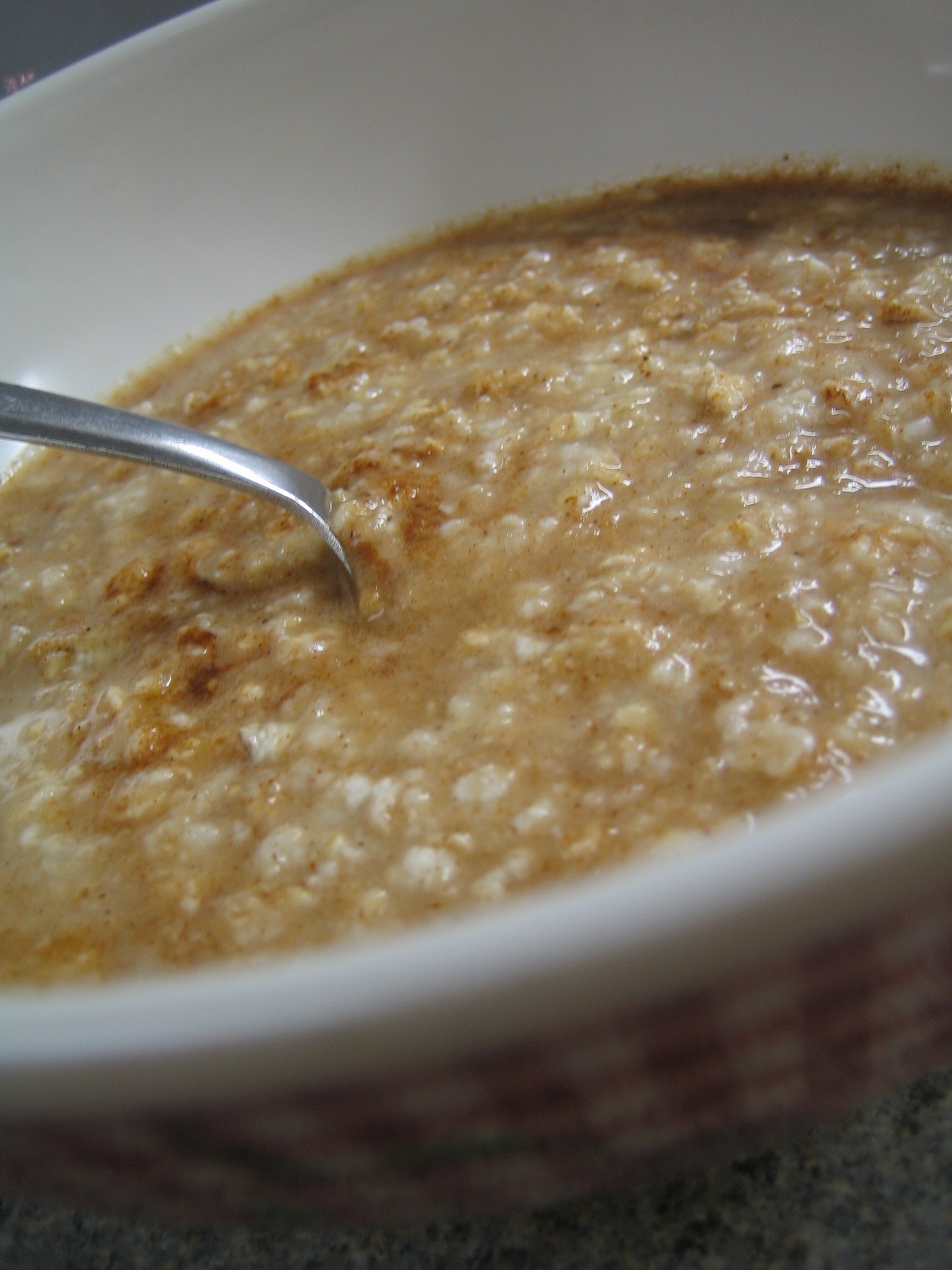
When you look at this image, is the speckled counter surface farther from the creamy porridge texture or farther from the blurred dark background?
the blurred dark background

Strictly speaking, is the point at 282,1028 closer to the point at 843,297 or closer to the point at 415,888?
the point at 415,888

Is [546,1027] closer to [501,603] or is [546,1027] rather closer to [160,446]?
[501,603]

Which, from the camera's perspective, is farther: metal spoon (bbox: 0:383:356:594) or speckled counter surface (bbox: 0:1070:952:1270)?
metal spoon (bbox: 0:383:356:594)

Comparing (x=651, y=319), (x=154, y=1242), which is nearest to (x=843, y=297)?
(x=651, y=319)

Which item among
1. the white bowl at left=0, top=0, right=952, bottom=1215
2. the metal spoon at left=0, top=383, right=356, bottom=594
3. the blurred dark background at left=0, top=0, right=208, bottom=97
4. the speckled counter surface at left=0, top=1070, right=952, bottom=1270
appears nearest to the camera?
the white bowl at left=0, top=0, right=952, bottom=1215

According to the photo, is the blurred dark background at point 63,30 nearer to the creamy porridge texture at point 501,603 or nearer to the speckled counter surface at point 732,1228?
the creamy porridge texture at point 501,603

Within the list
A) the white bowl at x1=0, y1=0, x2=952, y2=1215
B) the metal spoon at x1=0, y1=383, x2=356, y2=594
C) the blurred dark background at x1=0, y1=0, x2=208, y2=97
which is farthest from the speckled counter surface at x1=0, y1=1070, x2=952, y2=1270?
the blurred dark background at x1=0, y1=0, x2=208, y2=97

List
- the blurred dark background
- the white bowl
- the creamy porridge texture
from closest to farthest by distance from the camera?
the white bowl < the creamy porridge texture < the blurred dark background

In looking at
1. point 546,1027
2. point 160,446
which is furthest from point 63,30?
point 546,1027
